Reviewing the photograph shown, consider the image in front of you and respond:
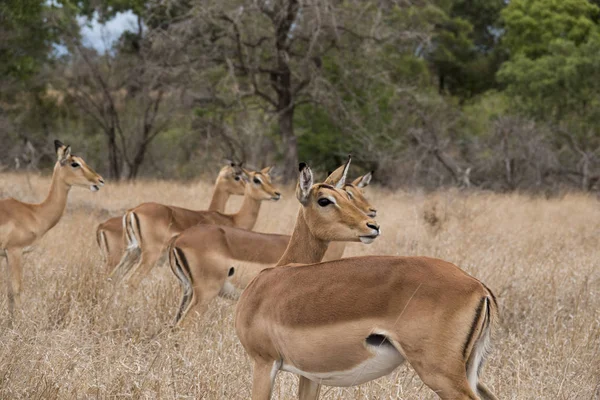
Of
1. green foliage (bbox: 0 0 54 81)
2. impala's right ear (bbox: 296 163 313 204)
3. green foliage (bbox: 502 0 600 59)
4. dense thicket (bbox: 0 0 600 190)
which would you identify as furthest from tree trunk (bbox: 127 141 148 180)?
impala's right ear (bbox: 296 163 313 204)

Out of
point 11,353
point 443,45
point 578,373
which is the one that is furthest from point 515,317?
point 443,45

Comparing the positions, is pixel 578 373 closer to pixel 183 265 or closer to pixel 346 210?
pixel 346 210

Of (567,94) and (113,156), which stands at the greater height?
(567,94)

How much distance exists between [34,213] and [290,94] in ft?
33.6

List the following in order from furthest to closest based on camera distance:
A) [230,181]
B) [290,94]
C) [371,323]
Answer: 1. [290,94]
2. [230,181]
3. [371,323]

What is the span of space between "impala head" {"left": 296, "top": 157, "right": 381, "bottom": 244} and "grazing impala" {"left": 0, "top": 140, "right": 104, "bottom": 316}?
2.89 meters

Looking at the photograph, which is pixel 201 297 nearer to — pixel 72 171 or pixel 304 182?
pixel 304 182

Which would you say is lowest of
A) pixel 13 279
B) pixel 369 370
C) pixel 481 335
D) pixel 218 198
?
pixel 218 198

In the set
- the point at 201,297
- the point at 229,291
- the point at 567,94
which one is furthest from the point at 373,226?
the point at 567,94

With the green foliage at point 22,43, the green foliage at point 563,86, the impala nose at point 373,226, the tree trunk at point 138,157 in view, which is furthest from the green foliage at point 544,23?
the impala nose at point 373,226

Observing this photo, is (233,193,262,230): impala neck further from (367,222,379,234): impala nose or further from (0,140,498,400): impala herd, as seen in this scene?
(367,222,379,234): impala nose

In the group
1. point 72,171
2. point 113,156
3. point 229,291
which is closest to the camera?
point 229,291

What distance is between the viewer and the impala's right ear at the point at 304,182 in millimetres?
3357

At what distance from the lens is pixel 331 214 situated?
3.47 m
